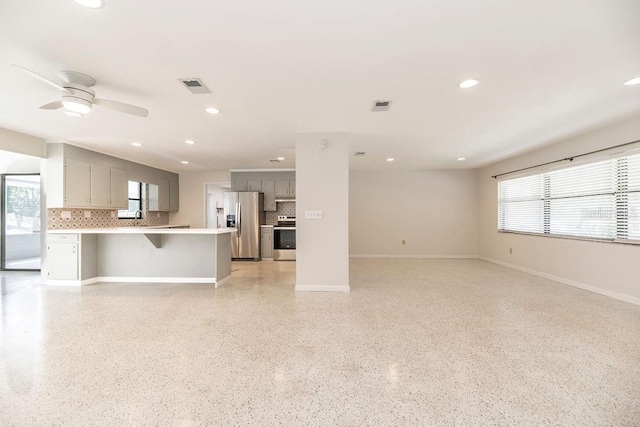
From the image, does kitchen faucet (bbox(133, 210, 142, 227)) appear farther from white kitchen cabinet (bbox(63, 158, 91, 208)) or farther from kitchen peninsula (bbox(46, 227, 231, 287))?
kitchen peninsula (bbox(46, 227, 231, 287))

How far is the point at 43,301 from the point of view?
377 cm

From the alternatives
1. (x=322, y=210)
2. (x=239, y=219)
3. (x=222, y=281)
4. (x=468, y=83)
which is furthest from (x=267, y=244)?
(x=468, y=83)

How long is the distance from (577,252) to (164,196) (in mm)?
8664

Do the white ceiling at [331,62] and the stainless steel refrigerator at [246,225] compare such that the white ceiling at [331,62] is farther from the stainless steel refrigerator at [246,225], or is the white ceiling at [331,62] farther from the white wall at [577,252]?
the stainless steel refrigerator at [246,225]

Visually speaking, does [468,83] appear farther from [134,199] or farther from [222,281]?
[134,199]

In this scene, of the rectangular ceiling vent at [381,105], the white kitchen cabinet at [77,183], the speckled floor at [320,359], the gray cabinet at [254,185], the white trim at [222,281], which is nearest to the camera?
the speckled floor at [320,359]

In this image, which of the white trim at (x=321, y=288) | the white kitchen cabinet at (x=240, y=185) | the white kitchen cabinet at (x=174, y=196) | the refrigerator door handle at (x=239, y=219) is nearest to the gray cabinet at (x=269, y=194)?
the white kitchen cabinet at (x=240, y=185)

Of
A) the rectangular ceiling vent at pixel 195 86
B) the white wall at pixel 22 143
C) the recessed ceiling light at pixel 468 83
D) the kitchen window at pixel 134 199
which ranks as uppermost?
the rectangular ceiling vent at pixel 195 86

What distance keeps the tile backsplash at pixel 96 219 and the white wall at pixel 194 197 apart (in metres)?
0.66

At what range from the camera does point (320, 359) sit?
7.41ft

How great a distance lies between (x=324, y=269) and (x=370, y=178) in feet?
13.4

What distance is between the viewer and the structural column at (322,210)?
4168 mm

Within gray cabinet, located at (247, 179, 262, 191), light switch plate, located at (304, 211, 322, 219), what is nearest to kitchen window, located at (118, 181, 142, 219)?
gray cabinet, located at (247, 179, 262, 191)

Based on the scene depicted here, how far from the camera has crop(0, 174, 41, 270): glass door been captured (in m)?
5.79
